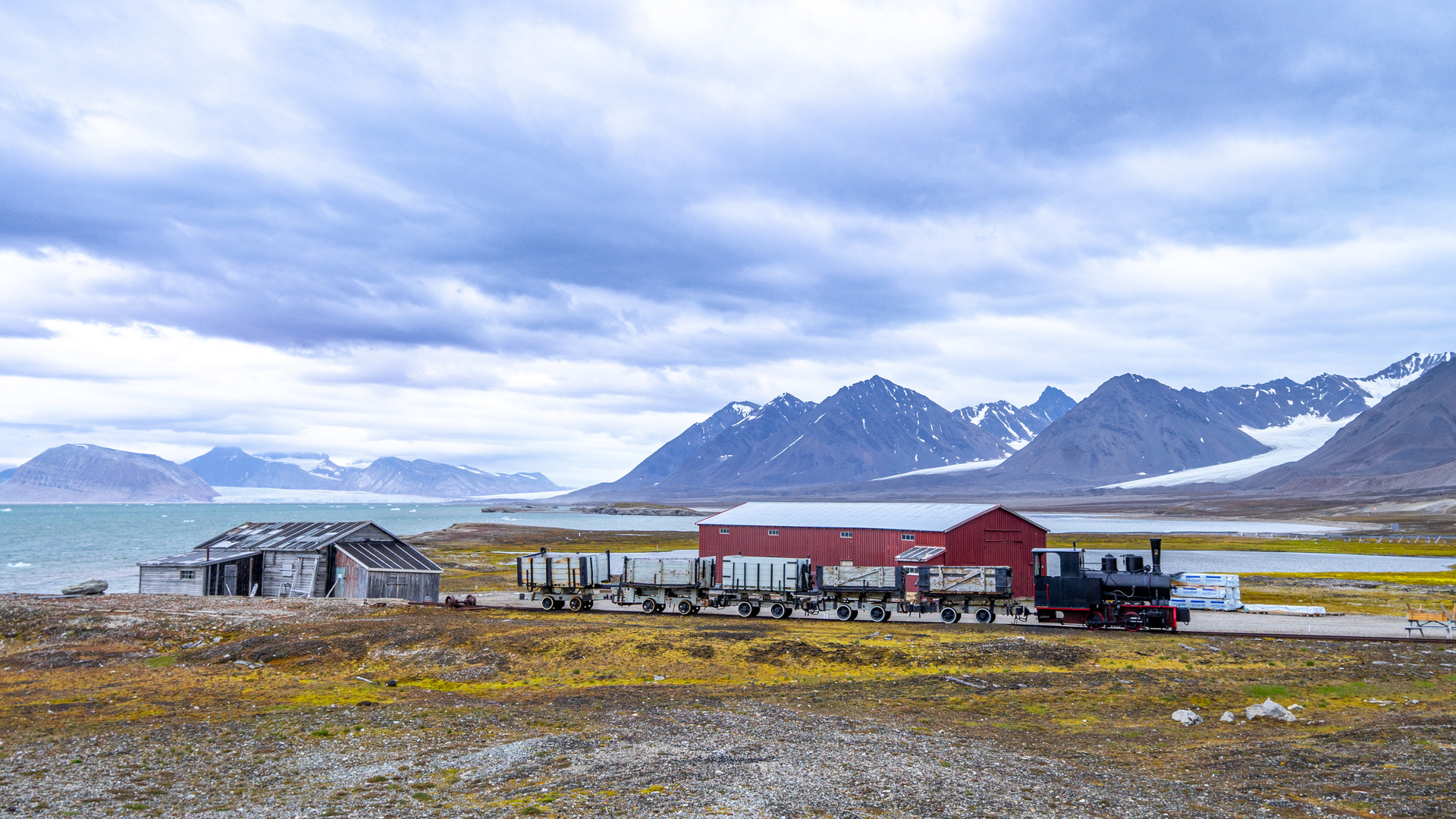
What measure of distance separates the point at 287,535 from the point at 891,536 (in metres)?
40.5

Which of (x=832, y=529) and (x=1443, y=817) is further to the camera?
(x=832, y=529)

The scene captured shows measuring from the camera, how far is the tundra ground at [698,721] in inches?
715

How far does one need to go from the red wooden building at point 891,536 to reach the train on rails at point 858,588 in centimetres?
705

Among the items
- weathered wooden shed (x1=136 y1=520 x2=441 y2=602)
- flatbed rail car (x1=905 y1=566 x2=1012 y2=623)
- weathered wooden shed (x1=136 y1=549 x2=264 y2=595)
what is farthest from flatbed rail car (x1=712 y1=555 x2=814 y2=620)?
weathered wooden shed (x1=136 y1=549 x2=264 y2=595)

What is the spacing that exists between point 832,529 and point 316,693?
37.5m

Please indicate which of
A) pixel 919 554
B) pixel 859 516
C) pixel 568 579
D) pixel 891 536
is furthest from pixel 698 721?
Result: pixel 859 516

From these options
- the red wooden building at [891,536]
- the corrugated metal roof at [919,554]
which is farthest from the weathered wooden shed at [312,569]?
the corrugated metal roof at [919,554]

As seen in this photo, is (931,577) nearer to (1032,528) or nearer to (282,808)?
(1032,528)

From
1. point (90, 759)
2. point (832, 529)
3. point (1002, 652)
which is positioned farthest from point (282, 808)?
point (832, 529)

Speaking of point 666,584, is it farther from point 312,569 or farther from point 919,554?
point 312,569

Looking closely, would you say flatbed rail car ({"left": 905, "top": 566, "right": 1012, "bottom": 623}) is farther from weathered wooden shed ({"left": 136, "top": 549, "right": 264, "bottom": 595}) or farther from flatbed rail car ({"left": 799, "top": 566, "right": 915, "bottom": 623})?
weathered wooden shed ({"left": 136, "top": 549, "right": 264, "bottom": 595})

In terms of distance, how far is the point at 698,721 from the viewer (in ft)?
82.5

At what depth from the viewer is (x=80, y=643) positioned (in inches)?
1523

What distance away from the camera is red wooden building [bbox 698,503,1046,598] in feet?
186
